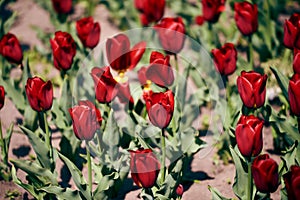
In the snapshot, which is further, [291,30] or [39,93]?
[291,30]

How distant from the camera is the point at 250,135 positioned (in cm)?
239

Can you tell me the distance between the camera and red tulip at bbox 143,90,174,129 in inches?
97.5

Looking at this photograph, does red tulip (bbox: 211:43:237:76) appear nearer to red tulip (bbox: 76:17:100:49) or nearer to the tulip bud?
the tulip bud

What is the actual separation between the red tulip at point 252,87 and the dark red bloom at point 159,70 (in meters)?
0.39

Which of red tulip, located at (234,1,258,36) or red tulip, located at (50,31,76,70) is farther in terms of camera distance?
red tulip, located at (234,1,258,36)

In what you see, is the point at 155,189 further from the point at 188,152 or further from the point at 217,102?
the point at 217,102

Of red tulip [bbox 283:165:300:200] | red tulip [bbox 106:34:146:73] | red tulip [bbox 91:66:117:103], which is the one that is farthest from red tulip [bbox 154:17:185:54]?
red tulip [bbox 283:165:300:200]

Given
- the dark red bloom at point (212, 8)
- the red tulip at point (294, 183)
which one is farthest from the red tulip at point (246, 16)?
the red tulip at point (294, 183)

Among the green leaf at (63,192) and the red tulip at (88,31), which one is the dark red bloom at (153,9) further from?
the green leaf at (63,192)

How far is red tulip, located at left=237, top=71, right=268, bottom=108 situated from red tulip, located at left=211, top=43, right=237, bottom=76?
41cm

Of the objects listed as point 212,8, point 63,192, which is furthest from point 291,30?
point 63,192

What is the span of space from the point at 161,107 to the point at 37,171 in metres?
0.85

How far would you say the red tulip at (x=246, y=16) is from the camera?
3318mm

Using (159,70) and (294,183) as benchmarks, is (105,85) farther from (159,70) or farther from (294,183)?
(294,183)
